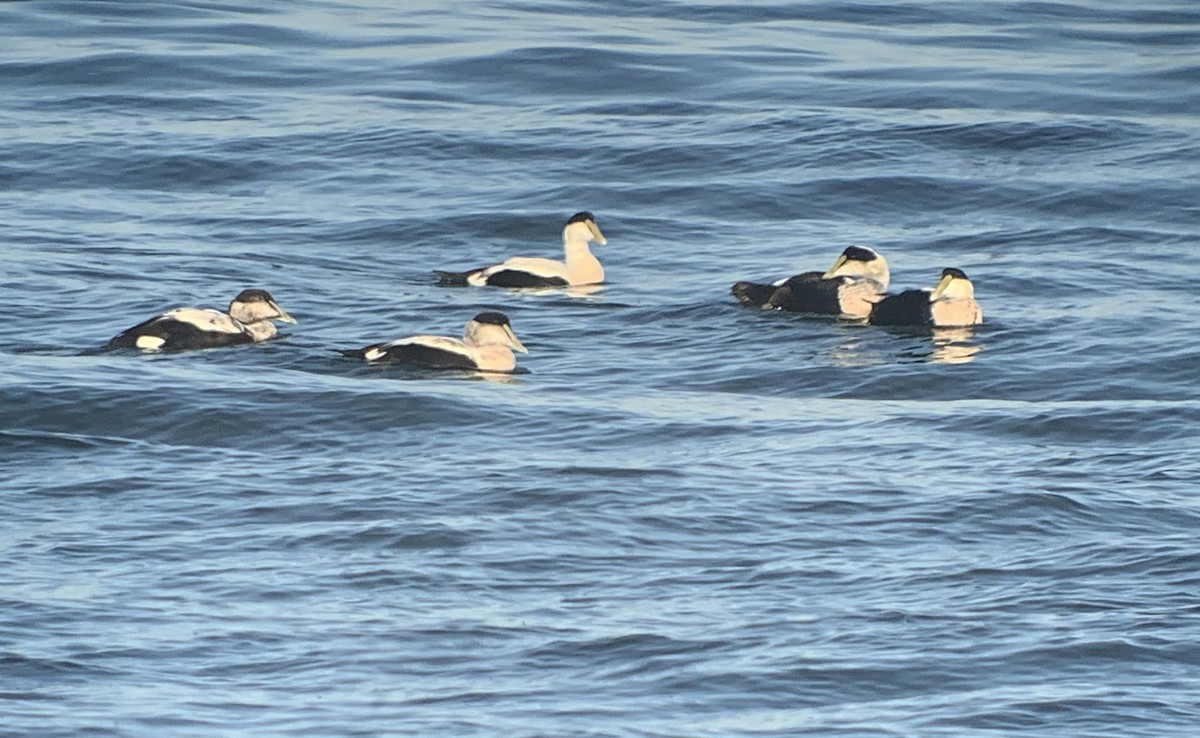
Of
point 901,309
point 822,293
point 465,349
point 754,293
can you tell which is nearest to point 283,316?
point 465,349

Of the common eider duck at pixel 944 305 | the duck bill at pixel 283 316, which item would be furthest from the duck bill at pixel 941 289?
the duck bill at pixel 283 316

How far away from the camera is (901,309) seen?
1586 cm

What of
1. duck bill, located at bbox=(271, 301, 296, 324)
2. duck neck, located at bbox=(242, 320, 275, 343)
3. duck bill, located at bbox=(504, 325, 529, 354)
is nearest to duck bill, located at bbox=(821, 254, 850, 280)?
duck bill, located at bbox=(504, 325, 529, 354)

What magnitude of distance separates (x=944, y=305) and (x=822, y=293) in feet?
3.09

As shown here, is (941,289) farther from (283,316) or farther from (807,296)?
(283,316)

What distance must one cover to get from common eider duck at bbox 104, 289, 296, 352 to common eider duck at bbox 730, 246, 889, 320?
3.48 metres

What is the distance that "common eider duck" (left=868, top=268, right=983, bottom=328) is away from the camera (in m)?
15.4

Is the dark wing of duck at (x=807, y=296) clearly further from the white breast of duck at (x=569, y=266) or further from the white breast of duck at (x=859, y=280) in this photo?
the white breast of duck at (x=569, y=266)

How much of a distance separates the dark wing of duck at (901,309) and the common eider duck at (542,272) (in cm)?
247

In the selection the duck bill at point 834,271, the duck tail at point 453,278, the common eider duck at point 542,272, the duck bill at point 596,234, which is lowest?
the duck tail at point 453,278

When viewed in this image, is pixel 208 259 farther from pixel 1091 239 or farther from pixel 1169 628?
pixel 1169 628

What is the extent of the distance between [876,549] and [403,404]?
12.6ft

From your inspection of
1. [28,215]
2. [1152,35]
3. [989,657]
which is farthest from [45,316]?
[1152,35]

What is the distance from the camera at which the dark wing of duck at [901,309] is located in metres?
15.6
